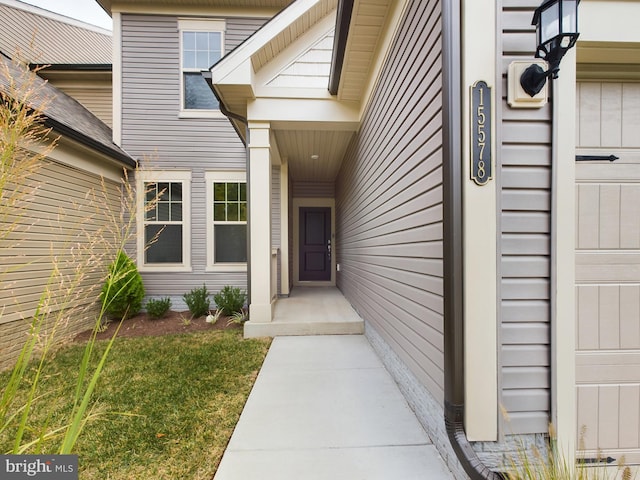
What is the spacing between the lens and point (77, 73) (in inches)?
231

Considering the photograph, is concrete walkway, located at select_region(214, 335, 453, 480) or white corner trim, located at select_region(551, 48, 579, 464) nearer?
white corner trim, located at select_region(551, 48, 579, 464)

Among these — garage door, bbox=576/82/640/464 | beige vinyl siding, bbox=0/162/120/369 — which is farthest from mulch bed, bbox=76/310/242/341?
garage door, bbox=576/82/640/464

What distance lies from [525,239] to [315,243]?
20.8ft

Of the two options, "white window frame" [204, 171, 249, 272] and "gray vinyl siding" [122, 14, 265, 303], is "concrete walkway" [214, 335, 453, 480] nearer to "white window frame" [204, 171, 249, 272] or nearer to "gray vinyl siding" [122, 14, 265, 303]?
"white window frame" [204, 171, 249, 272]

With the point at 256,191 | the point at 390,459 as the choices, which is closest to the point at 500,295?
the point at 390,459

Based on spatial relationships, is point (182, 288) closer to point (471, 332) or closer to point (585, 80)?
point (471, 332)

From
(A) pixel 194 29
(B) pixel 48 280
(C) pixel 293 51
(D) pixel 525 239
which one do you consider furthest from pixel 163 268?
(D) pixel 525 239

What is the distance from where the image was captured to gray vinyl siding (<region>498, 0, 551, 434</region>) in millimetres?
1526

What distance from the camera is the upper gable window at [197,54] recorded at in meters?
5.46

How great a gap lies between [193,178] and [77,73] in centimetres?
323

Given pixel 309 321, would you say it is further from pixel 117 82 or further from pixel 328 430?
pixel 117 82

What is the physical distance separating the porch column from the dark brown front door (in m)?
3.83

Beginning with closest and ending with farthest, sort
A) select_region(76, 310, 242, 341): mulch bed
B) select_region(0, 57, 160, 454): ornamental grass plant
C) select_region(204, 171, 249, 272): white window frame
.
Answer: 1. select_region(0, 57, 160, 454): ornamental grass plant
2. select_region(76, 310, 242, 341): mulch bed
3. select_region(204, 171, 249, 272): white window frame

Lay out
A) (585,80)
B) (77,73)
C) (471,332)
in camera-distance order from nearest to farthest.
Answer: (471,332) → (585,80) → (77,73)
